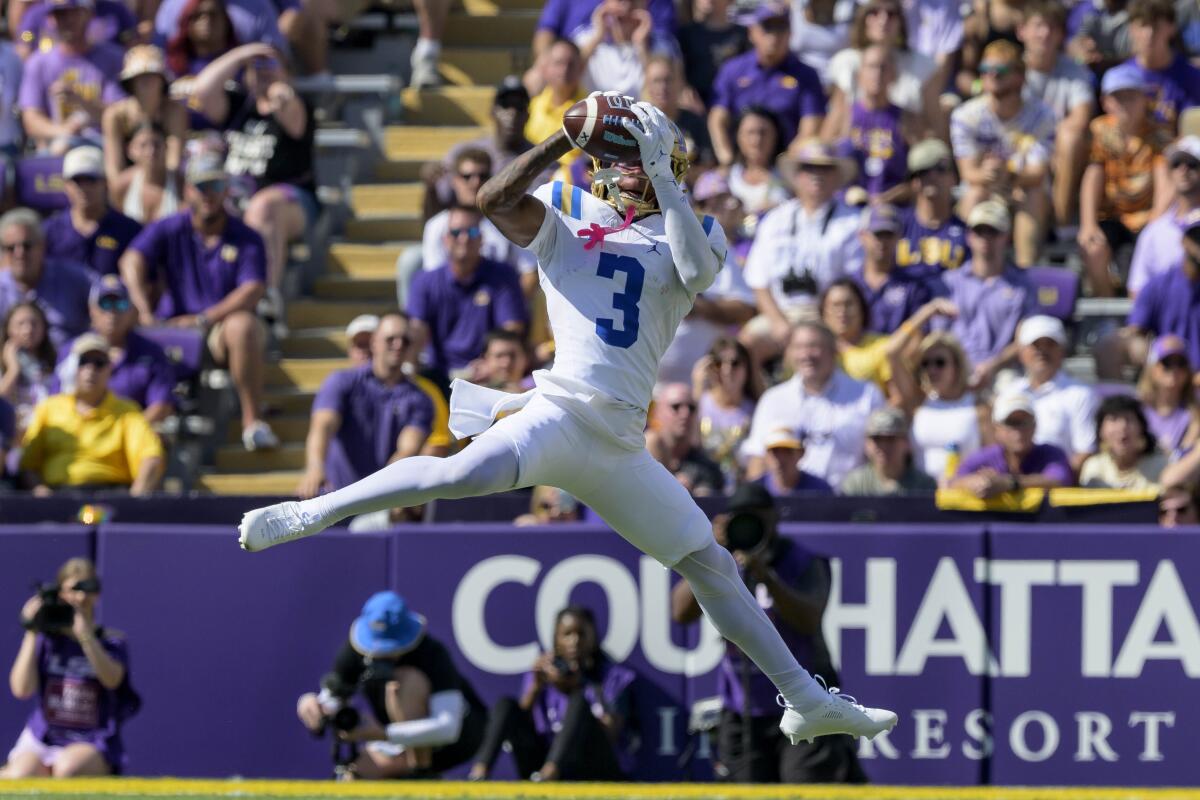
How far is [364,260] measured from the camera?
1338 centimetres

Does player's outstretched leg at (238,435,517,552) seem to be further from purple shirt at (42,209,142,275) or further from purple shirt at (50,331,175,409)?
purple shirt at (42,209,142,275)

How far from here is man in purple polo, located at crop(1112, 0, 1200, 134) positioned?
12.5 meters

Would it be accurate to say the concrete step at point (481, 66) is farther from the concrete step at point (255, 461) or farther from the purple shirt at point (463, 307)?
the concrete step at point (255, 461)

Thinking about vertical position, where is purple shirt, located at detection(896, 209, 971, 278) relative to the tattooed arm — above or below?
above

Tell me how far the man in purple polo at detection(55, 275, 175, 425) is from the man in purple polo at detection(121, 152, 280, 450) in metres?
0.37

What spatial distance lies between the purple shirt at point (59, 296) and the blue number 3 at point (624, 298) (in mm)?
6119

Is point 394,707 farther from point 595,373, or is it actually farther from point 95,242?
point 95,242

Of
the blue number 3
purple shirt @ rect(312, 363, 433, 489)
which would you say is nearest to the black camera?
purple shirt @ rect(312, 363, 433, 489)

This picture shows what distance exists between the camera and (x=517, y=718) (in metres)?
9.73

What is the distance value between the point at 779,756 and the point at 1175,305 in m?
3.41

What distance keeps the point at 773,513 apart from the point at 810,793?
1231 mm

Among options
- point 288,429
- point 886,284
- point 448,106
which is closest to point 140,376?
point 288,429


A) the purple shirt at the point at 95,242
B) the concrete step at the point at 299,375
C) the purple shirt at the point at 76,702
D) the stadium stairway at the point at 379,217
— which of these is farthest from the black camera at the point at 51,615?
the purple shirt at the point at 95,242

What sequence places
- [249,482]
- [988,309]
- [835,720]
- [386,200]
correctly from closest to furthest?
[835,720] < [988,309] < [249,482] < [386,200]
